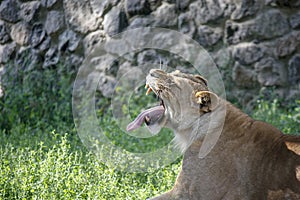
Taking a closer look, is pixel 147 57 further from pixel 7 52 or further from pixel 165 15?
pixel 7 52

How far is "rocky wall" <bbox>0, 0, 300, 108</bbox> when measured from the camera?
7.06 m

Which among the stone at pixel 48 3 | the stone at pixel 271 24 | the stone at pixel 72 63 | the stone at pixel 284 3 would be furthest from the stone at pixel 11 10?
the stone at pixel 284 3

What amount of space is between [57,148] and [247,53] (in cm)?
258

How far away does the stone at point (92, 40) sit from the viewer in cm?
788

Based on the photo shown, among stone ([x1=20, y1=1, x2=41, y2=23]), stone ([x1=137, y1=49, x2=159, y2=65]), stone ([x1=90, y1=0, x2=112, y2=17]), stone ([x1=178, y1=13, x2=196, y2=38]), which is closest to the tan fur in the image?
stone ([x1=178, y1=13, x2=196, y2=38])

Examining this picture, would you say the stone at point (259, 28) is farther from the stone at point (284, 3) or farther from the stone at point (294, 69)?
the stone at point (294, 69)

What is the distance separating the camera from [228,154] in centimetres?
371

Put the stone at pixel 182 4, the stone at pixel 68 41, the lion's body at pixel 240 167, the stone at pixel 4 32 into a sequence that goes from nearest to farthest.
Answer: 1. the lion's body at pixel 240 167
2. the stone at pixel 182 4
3. the stone at pixel 68 41
4. the stone at pixel 4 32

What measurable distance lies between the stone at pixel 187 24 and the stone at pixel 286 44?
93 centimetres

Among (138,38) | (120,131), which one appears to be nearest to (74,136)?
(120,131)

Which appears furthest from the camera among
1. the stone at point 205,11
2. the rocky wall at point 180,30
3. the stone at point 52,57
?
the stone at point 52,57

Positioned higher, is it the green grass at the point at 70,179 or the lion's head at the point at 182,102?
the lion's head at the point at 182,102

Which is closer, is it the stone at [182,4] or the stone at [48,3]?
the stone at [182,4]

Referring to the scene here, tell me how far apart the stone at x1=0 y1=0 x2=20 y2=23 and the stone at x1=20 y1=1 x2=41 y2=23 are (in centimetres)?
8
